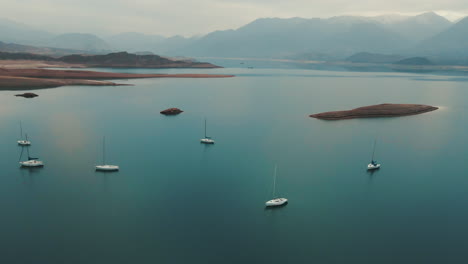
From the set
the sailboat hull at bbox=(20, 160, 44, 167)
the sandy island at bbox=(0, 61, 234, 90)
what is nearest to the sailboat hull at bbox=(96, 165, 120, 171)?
the sailboat hull at bbox=(20, 160, 44, 167)

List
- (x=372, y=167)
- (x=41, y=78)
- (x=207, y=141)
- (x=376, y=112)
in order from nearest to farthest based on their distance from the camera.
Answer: (x=372, y=167)
(x=207, y=141)
(x=376, y=112)
(x=41, y=78)

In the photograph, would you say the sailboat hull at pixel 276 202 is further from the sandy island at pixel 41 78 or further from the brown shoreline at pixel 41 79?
the sandy island at pixel 41 78

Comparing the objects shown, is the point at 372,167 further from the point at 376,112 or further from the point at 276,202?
the point at 376,112

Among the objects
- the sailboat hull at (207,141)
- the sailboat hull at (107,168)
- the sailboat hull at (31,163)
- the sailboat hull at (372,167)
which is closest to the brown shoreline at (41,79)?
the sailboat hull at (31,163)

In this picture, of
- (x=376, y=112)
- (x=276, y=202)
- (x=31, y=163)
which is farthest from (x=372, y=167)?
(x=376, y=112)

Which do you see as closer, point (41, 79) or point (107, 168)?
point (107, 168)

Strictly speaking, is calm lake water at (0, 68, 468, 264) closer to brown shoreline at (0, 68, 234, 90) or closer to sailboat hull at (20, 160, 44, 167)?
sailboat hull at (20, 160, 44, 167)
